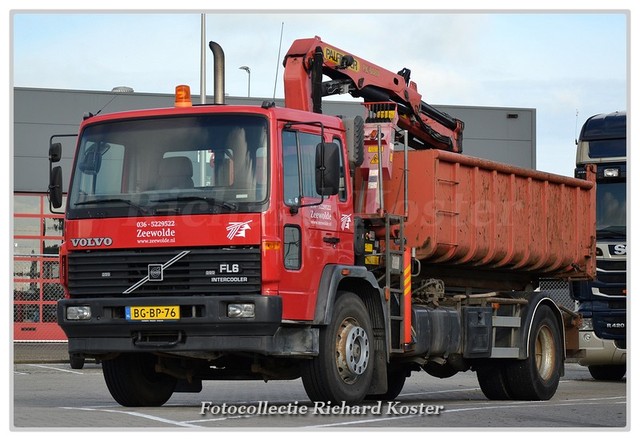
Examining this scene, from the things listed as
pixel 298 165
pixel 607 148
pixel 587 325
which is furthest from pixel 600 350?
pixel 298 165

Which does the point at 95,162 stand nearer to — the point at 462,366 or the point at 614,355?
the point at 462,366

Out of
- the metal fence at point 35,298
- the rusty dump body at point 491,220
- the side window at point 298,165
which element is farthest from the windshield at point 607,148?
the metal fence at point 35,298

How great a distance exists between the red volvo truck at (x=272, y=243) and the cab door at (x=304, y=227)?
21 millimetres

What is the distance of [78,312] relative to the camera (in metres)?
13.2

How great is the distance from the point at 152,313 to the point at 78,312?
915 millimetres

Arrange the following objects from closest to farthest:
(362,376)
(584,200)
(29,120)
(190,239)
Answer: (190,239), (362,376), (584,200), (29,120)

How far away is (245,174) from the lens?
42.0ft

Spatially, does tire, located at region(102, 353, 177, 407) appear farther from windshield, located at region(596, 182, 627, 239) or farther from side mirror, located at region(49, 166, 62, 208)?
windshield, located at region(596, 182, 627, 239)

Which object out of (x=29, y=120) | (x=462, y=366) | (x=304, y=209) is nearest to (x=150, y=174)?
(x=304, y=209)

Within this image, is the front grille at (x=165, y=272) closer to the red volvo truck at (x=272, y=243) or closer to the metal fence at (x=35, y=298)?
the red volvo truck at (x=272, y=243)

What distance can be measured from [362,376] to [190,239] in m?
2.54

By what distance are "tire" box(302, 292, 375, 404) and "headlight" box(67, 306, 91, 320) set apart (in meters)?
2.27

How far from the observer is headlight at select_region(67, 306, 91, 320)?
13180 millimetres

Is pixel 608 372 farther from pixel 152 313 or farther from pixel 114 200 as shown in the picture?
pixel 114 200
